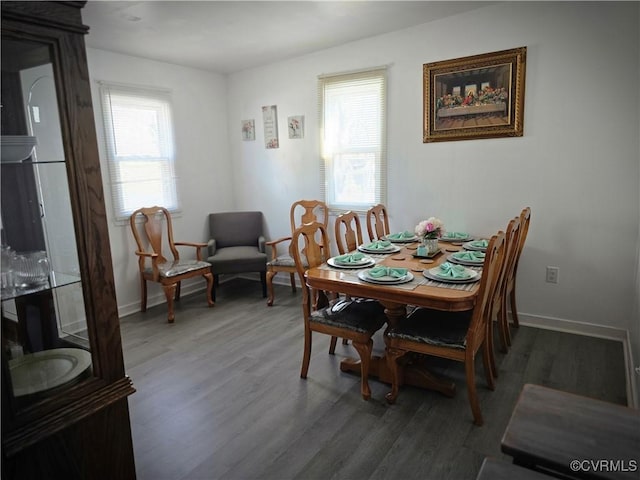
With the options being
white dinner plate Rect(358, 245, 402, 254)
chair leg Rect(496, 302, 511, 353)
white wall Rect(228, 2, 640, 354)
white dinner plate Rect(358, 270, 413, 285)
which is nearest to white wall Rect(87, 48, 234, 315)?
white wall Rect(228, 2, 640, 354)

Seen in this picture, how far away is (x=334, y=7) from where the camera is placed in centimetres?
294

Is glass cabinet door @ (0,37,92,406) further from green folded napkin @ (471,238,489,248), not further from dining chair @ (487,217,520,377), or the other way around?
green folded napkin @ (471,238,489,248)

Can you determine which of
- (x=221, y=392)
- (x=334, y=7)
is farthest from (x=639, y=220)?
(x=221, y=392)

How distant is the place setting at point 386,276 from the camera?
2.21m

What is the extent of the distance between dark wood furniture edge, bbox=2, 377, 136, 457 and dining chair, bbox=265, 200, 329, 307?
2691 mm

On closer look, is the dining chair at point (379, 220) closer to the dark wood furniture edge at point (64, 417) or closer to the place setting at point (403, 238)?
the place setting at point (403, 238)

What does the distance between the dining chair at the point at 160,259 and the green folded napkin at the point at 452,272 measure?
2517 mm

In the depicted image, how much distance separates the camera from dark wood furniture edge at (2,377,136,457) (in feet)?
3.64

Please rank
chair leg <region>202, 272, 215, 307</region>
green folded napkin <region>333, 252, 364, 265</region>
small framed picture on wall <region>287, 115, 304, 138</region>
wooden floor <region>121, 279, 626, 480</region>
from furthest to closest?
small framed picture on wall <region>287, 115, 304, 138</region>
chair leg <region>202, 272, 215, 307</region>
green folded napkin <region>333, 252, 364, 265</region>
wooden floor <region>121, 279, 626, 480</region>

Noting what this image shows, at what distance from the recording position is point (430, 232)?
8.92 feet

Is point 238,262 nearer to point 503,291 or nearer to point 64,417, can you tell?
point 503,291

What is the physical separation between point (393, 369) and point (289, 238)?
239 centimetres

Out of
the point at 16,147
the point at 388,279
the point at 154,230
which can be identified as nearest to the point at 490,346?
the point at 388,279

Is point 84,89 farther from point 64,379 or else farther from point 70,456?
point 70,456
